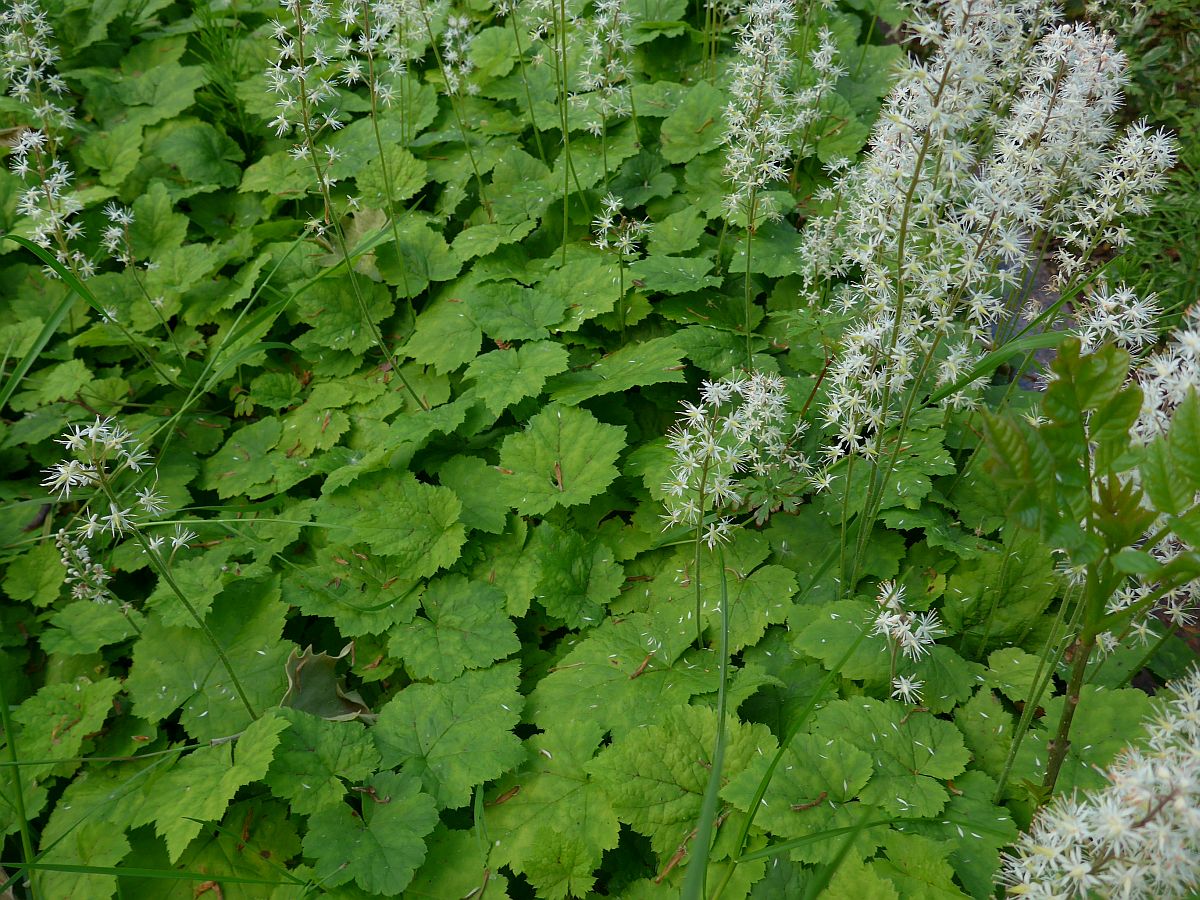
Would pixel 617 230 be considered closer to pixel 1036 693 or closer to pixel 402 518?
pixel 402 518

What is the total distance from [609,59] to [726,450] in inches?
98.1

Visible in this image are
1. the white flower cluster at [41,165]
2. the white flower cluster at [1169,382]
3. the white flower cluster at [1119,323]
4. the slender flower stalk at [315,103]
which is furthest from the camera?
the white flower cluster at [41,165]

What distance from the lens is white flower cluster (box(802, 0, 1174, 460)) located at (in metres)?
1.96

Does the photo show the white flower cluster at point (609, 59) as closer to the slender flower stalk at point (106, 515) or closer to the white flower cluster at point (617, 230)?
the white flower cluster at point (617, 230)

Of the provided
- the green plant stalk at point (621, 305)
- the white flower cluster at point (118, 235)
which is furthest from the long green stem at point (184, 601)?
the green plant stalk at point (621, 305)

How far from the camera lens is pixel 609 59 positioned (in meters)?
4.08

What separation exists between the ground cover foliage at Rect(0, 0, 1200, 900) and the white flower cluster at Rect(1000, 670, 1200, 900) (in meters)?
0.01

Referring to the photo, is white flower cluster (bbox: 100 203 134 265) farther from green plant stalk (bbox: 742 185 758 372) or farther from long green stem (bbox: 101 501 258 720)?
green plant stalk (bbox: 742 185 758 372)

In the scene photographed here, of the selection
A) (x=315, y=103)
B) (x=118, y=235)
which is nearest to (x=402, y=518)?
(x=315, y=103)

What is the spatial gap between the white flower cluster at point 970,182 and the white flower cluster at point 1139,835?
3.70 feet

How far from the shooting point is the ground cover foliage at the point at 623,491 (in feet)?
6.81

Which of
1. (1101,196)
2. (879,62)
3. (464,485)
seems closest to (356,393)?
(464,485)

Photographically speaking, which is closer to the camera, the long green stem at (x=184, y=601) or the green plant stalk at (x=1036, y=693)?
the green plant stalk at (x=1036, y=693)

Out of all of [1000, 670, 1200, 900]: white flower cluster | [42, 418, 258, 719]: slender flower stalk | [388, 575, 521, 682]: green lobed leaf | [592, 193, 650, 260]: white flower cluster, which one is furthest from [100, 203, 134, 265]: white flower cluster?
[1000, 670, 1200, 900]: white flower cluster
